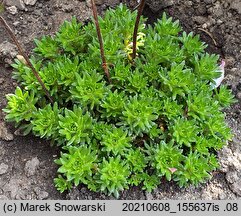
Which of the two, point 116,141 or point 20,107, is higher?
point 20,107

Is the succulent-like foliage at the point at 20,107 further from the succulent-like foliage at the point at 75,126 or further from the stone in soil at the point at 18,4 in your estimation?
the stone in soil at the point at 18,4

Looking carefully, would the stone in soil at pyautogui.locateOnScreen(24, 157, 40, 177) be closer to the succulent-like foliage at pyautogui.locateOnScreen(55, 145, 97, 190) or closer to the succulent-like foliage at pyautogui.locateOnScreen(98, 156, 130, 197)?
the succulent-like foliage at pyautogui.locateOnScreen(55, 145, 97, 190)

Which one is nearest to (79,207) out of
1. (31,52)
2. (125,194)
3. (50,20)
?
(125,194)

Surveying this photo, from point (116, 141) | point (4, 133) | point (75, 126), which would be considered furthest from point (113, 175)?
point (4, 133)

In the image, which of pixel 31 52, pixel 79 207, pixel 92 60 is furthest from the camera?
pixel 31 52

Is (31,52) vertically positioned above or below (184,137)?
above

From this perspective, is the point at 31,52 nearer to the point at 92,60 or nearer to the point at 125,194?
the point at 92,60

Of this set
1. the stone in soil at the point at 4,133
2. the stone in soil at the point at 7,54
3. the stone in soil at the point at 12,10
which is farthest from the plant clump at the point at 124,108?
the stone in soil at the point at 12,10

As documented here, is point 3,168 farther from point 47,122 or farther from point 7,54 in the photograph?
point 7,54

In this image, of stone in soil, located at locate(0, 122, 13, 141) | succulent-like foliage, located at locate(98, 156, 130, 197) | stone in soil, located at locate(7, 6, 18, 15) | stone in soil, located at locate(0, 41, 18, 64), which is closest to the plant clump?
succulent-like foliage, located at locate(98, 156, 130, 197)
